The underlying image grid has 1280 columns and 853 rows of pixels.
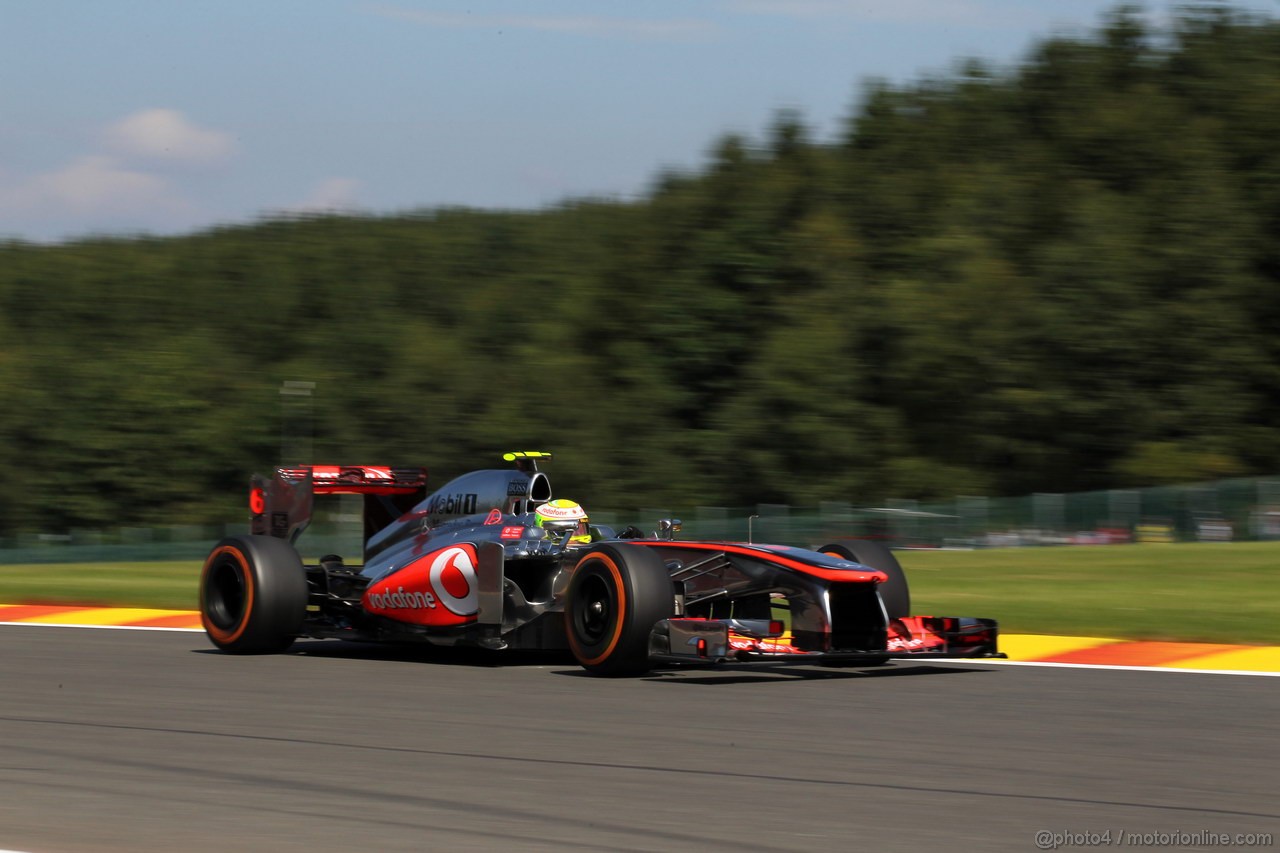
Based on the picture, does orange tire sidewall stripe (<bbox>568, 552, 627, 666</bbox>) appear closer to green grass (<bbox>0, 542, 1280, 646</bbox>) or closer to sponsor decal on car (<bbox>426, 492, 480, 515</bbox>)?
sponsor decal on car (<bbox>426, 492, 480, 515</bbox>)

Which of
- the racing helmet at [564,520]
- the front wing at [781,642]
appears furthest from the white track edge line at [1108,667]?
the racing helmet at [564,520]

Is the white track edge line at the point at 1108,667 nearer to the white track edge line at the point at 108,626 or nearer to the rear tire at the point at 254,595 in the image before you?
the rear tire at the point at 254,595

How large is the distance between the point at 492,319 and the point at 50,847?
7538 centimetres

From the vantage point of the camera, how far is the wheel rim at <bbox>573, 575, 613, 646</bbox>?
424 inches

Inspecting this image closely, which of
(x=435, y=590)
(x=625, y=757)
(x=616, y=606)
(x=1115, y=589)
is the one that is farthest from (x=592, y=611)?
(x=1115, y=589)

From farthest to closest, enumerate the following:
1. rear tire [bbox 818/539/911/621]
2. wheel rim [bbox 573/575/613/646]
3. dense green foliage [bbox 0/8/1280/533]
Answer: dense green foliage [bbox 0/8/1280/533] → rear tire [bbox 818/539/911/621] → wheel rim [bbox 573/575/613/646]

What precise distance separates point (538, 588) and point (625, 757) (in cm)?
430

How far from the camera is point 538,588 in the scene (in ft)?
38.5

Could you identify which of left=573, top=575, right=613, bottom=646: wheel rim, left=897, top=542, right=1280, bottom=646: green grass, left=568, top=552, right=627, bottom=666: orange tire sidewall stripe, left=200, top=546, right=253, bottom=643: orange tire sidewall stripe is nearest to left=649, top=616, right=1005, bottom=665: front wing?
left=568, top=552, right=627, bottom=666: orange tire sidewall stripe

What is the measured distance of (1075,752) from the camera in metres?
7.61

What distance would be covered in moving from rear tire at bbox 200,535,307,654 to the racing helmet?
1841 millimetres

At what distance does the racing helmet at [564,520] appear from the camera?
39.4 ft

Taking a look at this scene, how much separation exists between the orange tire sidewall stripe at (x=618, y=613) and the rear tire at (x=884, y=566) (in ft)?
5.79

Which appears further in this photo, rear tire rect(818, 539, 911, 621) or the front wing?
rear tire rect(818, 539, 911, 621)
